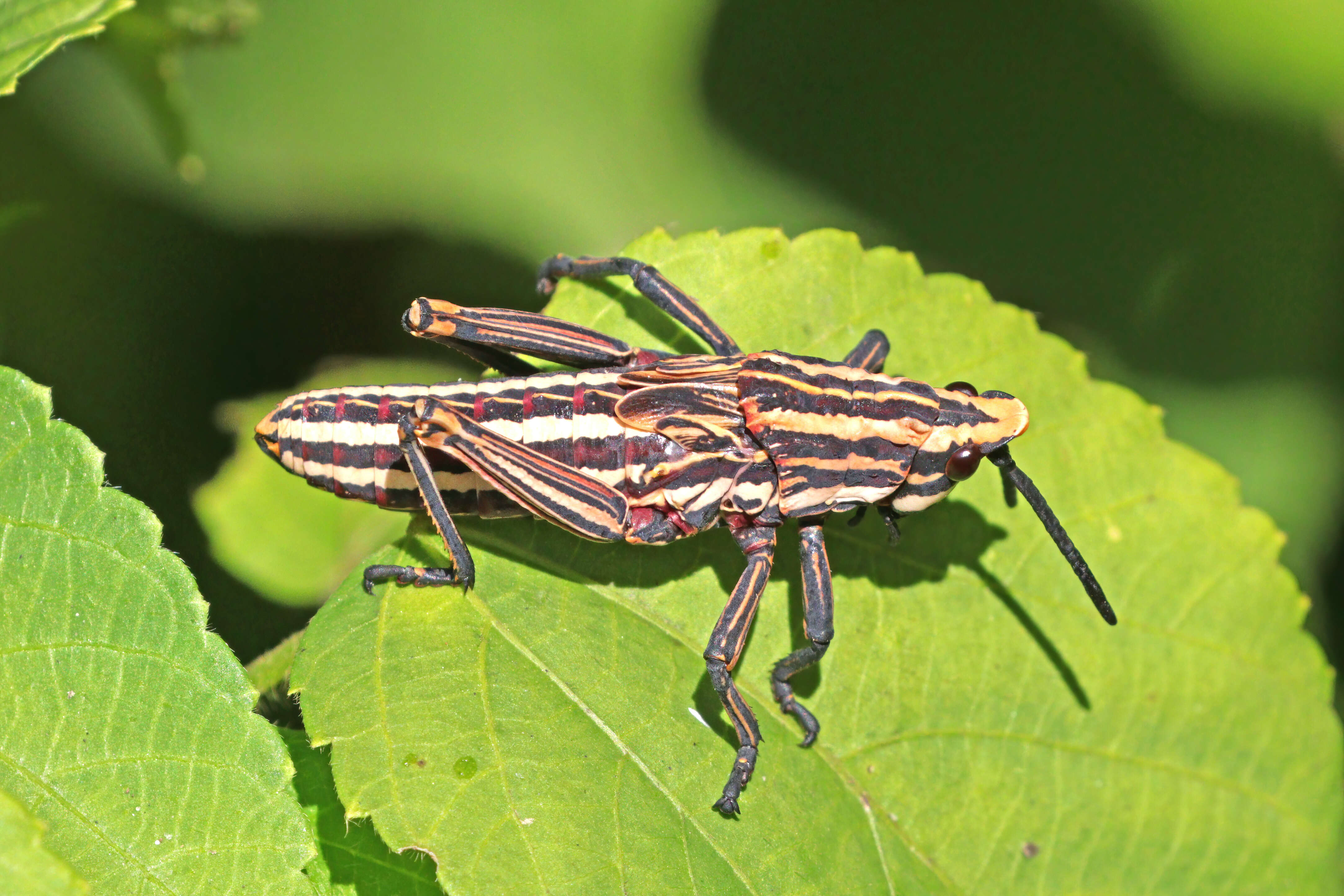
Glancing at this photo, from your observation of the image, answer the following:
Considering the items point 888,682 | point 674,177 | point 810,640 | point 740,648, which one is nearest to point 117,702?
point 740,648

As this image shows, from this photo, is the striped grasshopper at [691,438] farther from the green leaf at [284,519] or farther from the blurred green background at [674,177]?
the green leaf at [284,519]

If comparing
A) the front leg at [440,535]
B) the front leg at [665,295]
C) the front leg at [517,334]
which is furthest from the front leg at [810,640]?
the front leg at [440,535]

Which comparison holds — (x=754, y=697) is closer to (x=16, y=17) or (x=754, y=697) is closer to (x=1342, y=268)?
(x=16, y=17)

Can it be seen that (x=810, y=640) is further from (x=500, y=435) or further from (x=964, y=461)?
(x=500, y=435)

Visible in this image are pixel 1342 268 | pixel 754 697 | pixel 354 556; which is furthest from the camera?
pixel 1342 268

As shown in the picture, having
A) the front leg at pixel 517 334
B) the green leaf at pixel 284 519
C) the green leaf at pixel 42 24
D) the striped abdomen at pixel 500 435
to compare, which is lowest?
the green leaf at pixel 284 519

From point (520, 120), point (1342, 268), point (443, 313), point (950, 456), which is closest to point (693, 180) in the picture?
point (520, 120)
